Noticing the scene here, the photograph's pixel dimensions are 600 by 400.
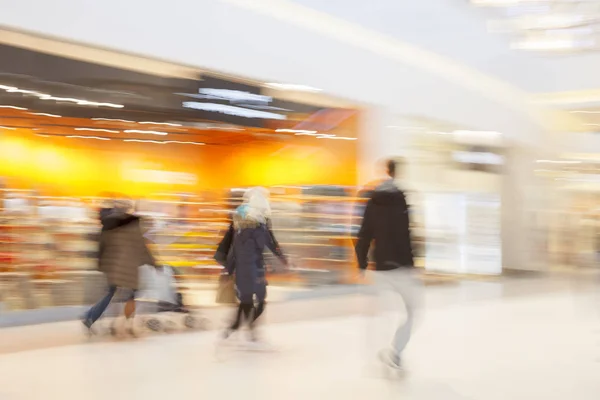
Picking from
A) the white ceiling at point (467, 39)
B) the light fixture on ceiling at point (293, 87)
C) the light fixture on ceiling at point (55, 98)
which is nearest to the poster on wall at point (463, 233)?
the white ceiling at point (467, 39)

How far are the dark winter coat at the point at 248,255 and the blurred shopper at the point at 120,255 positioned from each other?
3.60 ft

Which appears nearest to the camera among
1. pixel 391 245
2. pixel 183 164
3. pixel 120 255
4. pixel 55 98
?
pixel 391 245

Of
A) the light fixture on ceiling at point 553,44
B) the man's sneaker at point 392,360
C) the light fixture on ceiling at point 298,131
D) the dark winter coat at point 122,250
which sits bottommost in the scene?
the man's sneaker at point 392,360

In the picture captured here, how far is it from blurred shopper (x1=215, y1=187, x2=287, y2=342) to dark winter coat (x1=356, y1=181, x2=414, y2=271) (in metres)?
1.12

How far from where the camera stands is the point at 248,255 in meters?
5.84

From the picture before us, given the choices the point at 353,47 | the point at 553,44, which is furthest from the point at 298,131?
the point at 553,44

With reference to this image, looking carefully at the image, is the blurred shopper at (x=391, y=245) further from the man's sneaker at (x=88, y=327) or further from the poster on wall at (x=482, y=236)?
the poster on wall at (x=482, y=236)

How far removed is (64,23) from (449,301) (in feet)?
20.5

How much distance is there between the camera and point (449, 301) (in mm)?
10273

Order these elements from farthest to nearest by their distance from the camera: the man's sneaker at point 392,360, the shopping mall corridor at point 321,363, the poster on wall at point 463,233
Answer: the poster on wall at point 463,233
the man's sneaker at point 392,360
the shopping mall corridor at point 321,363

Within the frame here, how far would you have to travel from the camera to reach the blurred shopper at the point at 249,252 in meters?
5.81

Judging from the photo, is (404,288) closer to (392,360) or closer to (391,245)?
(391,245)

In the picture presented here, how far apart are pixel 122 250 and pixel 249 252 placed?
1.42m

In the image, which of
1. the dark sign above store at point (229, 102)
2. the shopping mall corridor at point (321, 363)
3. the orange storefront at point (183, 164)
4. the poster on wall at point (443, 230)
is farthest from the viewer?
the poster on wall at point (443, 230)
